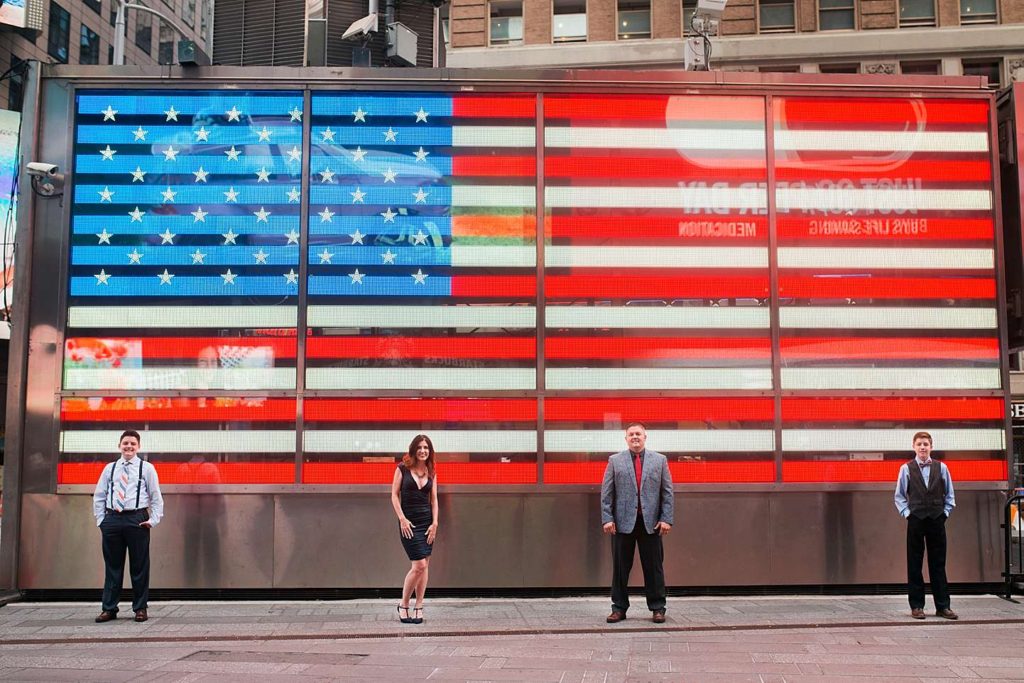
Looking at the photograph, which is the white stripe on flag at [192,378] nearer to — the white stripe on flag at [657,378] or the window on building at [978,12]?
the white stripe on flag at [657,378]

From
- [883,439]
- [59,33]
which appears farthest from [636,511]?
[59,33]

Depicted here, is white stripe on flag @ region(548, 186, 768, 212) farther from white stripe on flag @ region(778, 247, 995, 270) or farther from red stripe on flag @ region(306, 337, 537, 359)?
red stripe on flag @ region(306, 337, 537, 359)

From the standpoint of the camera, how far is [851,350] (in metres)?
10.8

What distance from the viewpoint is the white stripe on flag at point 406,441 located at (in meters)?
10.4

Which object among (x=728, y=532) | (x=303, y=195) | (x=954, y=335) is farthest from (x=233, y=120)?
(x=954, y=335)

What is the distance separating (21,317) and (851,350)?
30.8 ft

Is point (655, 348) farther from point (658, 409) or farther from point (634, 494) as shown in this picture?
point (634, 494)

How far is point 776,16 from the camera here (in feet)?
107

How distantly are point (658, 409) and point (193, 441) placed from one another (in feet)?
17.2

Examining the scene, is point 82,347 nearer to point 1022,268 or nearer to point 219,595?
point 219,595

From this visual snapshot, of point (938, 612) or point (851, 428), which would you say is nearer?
point (938, 612)

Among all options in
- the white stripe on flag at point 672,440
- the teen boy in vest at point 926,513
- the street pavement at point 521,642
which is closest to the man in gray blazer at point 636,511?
the street pavement at point 521,642

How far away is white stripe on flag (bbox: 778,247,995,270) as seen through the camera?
10867mm

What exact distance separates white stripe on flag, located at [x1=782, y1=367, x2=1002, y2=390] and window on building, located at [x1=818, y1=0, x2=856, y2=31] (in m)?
24.7
